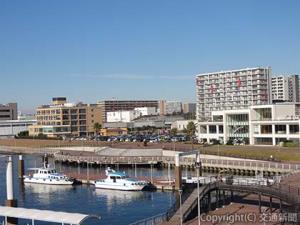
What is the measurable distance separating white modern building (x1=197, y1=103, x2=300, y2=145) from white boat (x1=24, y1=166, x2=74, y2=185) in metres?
46.0

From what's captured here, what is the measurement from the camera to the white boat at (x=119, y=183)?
73188 millimetres

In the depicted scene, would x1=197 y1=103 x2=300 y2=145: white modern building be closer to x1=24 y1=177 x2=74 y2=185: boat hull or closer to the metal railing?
the metal railing

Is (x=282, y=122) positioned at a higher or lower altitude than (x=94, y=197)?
higher

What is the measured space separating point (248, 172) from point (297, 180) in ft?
104

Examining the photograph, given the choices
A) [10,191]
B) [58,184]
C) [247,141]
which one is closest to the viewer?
[10,191]

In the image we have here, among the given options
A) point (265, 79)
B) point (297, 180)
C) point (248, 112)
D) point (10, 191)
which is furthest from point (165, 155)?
point (265, 79)

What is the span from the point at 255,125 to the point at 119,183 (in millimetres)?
48218

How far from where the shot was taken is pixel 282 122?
350ft

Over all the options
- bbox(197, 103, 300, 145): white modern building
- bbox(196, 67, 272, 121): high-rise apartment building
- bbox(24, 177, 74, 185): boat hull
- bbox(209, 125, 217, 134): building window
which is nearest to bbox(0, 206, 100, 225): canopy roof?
bbox(24, 177, 74, 185): boat hull

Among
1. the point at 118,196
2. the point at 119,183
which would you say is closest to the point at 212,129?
the point at 119,183

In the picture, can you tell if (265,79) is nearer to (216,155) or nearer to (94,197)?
(216,155)

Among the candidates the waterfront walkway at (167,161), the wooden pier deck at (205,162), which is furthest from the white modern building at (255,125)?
the wooden pier deck at (205,162)

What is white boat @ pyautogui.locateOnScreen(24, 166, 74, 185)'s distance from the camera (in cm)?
A: 8194

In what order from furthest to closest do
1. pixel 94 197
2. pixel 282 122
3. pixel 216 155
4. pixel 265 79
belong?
1. pixel 265 79
2. pixel 282 122
3. pixel 216 155
4. pixel 94 197
